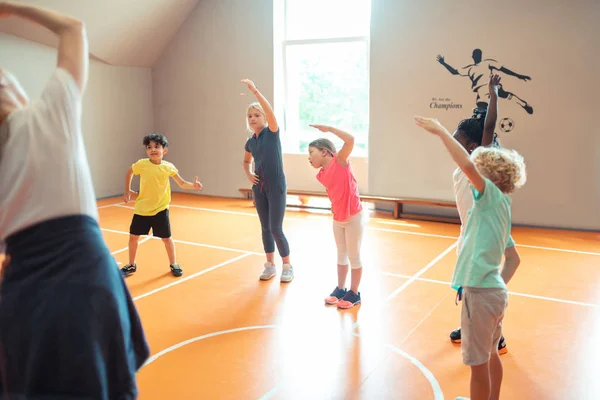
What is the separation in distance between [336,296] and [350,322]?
428 mm

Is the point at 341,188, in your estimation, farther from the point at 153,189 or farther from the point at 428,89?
the point at 428,89

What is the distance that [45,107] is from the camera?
148 cm

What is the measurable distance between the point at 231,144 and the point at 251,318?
5.48 metres

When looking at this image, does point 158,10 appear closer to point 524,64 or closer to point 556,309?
point 524,64

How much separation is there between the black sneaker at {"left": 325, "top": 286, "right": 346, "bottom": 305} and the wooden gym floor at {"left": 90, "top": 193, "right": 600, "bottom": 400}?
0.07 m

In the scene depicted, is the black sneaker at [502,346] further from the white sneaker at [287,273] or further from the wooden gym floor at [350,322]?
the white sneaker at [287,273]

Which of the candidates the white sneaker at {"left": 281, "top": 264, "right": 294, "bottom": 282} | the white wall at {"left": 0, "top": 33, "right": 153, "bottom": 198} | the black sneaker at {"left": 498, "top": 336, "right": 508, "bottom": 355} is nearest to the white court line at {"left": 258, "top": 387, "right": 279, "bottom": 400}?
the black sneaker at {"left": 498, "top": 336, "right": 508, "bottom": 355}

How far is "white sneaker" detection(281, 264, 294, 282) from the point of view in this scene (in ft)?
16.2

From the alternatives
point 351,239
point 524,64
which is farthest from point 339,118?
point 351,239

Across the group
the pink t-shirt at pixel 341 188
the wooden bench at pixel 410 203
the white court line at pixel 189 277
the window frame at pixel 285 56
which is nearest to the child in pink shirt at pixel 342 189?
the pink t-shirt at pixel 341 188

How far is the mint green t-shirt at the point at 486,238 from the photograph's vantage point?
2.38m

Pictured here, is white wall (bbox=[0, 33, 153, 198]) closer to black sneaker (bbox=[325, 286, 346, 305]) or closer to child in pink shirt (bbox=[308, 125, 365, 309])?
child in pink shirt (bbox=[308, 125, 365, 309])

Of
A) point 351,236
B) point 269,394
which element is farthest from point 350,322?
point 269,394

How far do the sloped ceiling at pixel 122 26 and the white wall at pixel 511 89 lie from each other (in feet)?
11.1
